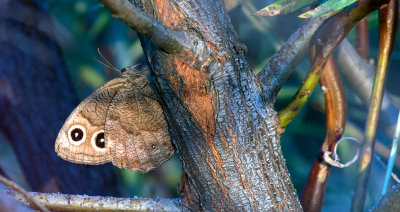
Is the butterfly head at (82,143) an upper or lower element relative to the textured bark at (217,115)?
lower

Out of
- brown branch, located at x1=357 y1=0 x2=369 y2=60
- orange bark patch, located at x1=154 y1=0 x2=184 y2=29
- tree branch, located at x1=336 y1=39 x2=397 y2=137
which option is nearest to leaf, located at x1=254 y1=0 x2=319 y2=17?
orange bark patch, located at x1=154 y1=0 x2=184 y2=29

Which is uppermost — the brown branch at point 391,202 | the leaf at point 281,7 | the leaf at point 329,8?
the leaf at point 329,8

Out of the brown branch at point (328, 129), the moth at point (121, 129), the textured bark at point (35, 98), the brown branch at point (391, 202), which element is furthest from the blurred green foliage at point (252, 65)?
the brown branch at point (391, 202)

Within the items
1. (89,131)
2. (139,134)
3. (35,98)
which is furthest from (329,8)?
(35,98)

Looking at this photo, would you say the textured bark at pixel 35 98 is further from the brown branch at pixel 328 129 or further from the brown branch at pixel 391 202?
the brown branch at pixel 391 202

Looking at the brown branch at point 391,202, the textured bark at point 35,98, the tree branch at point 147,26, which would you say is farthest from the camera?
the textured bark at point 35,98

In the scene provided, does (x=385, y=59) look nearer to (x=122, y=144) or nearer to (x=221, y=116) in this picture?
(x=221, y=116)

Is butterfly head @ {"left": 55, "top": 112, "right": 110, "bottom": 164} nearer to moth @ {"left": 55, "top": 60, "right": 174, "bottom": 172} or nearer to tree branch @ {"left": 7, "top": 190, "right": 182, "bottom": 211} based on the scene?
moth @ {"left": 55, "top": 60, "right": 174, "bottom": 172}
